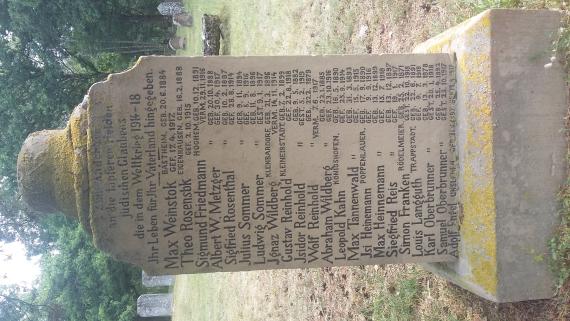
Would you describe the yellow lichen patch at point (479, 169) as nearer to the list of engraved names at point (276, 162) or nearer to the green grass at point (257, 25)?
the list of engraved names at point (276, 162)

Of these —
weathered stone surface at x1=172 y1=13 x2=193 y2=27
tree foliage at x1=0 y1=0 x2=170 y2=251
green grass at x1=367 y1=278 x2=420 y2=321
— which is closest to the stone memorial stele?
green grass at x1=367 y1=278 x2=420 y2=321

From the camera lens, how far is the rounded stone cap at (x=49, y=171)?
4332 millimetres

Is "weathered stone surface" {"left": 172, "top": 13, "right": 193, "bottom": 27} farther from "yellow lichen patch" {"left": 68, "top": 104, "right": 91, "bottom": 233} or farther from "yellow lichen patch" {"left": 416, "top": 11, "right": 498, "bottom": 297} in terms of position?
"yellow lichen patch" {"left": 416, "top": 11, "right": 498, "bottom": 297}

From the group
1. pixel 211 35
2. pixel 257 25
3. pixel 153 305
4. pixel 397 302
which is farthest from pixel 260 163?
pixel 153 305

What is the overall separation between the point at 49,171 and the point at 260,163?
1655mm

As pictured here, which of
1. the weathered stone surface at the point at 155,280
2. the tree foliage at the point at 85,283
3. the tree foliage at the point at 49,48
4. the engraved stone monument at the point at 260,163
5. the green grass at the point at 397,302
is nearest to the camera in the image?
the engraved stone monument at the point at 260,163

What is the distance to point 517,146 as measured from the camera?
160 inches

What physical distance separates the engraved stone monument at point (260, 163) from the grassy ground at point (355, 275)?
0.80 meters

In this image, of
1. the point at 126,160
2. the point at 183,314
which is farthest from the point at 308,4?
the point at 183,314

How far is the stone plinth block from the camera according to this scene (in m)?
4.04

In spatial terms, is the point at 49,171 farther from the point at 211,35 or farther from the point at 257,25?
the point at 211,35

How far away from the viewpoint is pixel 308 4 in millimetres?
9602

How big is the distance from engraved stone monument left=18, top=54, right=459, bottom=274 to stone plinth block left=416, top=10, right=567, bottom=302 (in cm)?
38

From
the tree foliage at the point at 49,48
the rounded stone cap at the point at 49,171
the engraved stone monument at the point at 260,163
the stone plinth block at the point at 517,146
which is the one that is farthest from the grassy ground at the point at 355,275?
the tree foliage at the point at 49,48
